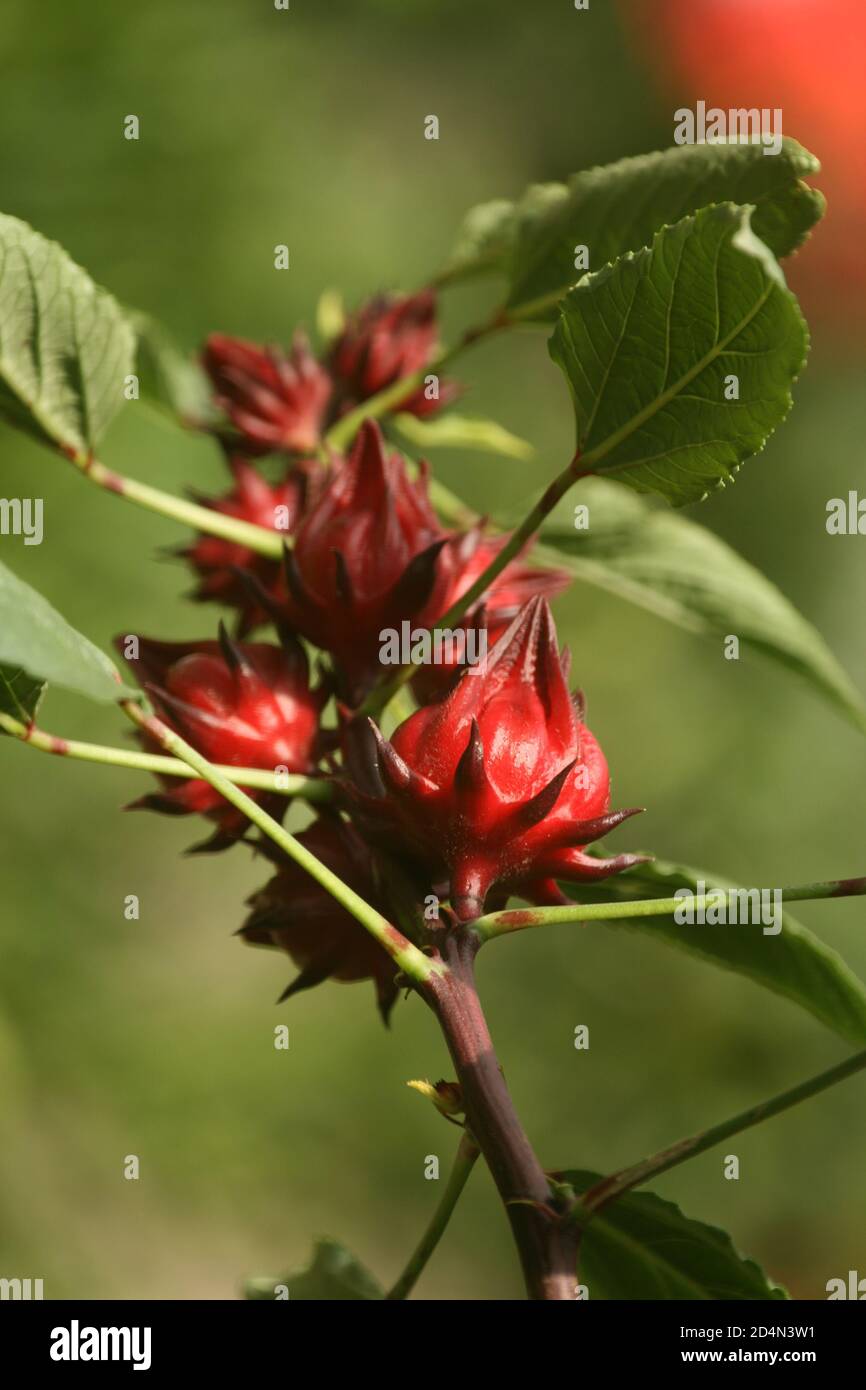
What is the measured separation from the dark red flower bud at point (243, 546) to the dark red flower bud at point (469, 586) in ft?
0.39

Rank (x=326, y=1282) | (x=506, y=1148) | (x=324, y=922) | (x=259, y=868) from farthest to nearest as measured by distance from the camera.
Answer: (x=259, y=868)
(x=326, y=1282)
(x=324, y=922)
(x=506, y=1148)

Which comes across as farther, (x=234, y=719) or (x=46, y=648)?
(x=234, y=719)

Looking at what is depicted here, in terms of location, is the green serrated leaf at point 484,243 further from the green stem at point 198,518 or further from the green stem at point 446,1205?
the green stem at point 446,1205

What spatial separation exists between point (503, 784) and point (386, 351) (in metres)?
0.39

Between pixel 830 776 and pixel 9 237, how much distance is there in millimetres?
1207

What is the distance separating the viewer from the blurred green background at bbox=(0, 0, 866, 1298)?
50.0 inches

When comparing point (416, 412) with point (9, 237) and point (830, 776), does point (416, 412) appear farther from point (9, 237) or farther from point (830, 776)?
point (830, 776)

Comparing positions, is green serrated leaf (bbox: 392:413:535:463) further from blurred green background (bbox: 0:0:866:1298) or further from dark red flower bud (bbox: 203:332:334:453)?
blurred green background (bbox: 0:0:866:1298)

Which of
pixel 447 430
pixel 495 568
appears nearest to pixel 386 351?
pixel 447 430

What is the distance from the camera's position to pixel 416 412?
30.6 inches

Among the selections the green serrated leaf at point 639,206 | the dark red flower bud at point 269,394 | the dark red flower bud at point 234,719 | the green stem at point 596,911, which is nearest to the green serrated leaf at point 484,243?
the green serrated leaf at point 639,206

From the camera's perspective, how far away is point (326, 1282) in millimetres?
613

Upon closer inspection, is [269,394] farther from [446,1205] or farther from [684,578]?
[446,1205]
